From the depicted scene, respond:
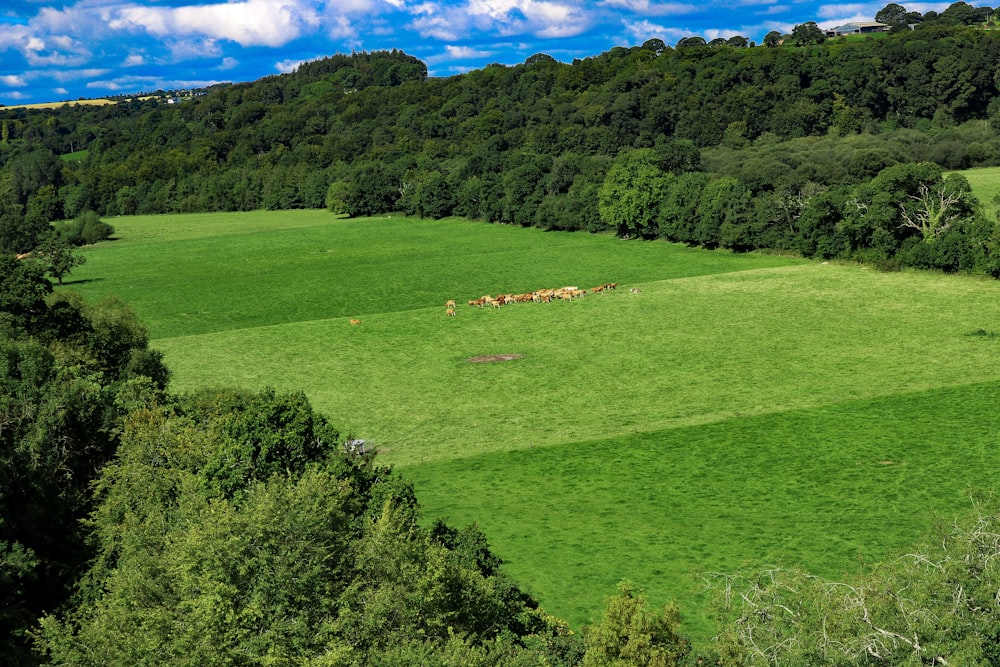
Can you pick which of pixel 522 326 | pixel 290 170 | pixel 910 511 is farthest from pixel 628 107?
pixel 910 511

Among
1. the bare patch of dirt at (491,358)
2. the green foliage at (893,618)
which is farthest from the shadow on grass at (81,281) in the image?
the green foliage at (893,618)

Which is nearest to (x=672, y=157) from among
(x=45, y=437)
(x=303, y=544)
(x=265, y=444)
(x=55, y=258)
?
(x=55, y=258)

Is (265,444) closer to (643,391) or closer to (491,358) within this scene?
(643,391)

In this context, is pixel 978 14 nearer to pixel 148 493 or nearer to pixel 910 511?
pixel 910 511

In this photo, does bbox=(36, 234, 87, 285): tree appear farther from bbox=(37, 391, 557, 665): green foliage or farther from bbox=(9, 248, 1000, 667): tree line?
bbox=(37, 391, 557, 665): green foliage

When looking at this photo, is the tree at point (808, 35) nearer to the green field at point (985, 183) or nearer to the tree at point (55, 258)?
the green field at point (985, 183)

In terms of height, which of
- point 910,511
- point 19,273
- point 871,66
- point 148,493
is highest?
point 871,66

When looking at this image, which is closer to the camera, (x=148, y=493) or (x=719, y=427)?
(x=148, y=493)
